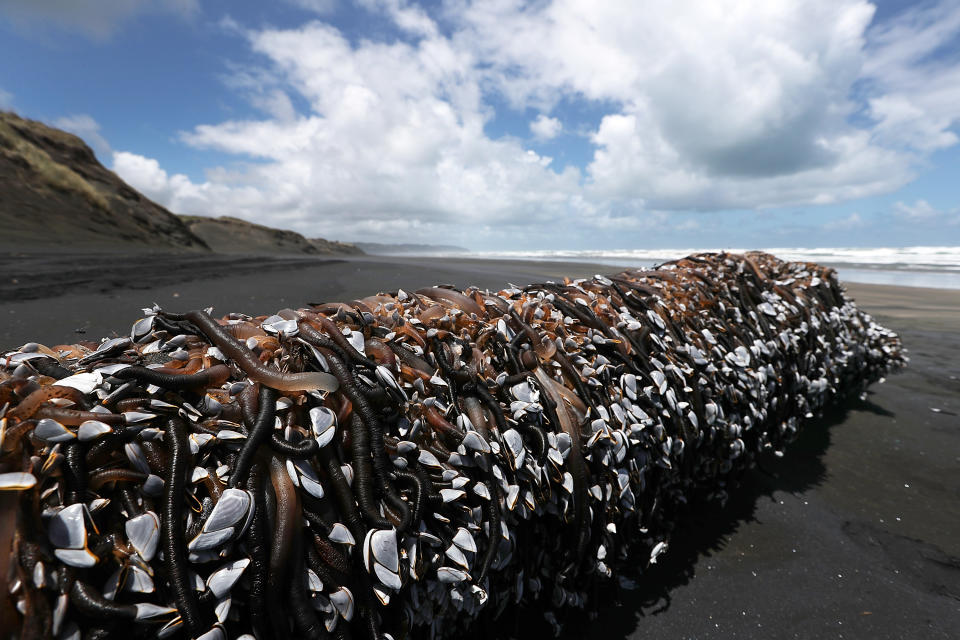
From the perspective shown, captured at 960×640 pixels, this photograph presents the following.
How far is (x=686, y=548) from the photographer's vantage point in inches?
107

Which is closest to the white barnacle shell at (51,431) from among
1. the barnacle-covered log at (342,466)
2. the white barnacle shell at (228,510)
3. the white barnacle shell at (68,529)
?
the barnacle-covered log at (342,466)

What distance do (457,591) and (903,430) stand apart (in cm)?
528

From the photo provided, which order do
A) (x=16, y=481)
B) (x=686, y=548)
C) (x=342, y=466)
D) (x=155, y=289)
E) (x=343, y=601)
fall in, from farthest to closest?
1. (x=155, y=289)
2. (x=686, y=548)
3. (x=342, y=466)
4. (x=343, y=601)
5. (x=16, y=481)

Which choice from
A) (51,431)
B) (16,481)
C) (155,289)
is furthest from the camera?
(155,289)

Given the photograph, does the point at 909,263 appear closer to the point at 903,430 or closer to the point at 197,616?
the point at 903,430

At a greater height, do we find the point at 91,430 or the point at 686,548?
the point at 91,430

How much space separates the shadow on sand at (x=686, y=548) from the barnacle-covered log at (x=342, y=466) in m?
0.14

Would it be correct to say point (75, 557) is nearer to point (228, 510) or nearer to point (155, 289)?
point (228, 510)

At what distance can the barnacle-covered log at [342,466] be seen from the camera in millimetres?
1045

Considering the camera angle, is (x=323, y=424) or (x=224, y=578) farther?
(x=323, y=424)

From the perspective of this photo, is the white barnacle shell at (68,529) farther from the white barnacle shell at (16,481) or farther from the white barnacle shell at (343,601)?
the white barnacle shell at (343,601)

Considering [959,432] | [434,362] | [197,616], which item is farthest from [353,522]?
[959,432]

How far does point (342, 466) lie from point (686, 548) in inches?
91.6

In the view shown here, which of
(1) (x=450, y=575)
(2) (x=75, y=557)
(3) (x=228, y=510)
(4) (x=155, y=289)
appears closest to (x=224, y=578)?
(3) (x=228, y=510)
